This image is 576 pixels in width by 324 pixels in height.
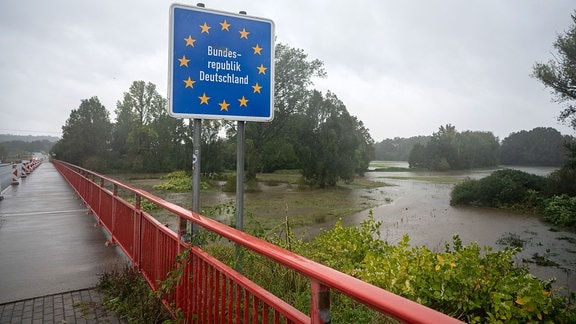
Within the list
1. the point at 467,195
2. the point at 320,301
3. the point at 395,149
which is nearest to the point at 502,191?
the point at 467,195

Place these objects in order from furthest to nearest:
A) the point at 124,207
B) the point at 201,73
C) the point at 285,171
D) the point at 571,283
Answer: the point at 285,171 → the point at 571,283 → the point at 124,207 → the point at 201,73

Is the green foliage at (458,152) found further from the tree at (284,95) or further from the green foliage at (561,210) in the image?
the green foliage at (561,210)

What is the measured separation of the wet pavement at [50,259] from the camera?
357 centimetres

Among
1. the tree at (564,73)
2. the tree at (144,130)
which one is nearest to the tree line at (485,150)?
the tree at (564,73)

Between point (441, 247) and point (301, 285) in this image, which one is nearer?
point (301, 285)

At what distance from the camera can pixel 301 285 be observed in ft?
12.5

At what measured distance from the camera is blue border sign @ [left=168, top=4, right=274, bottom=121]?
290 cm

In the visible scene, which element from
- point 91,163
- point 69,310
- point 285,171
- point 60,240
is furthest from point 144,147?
point 69,310

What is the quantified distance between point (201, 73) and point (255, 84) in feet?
1.61

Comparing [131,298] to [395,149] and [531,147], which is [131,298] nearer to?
[531,147]

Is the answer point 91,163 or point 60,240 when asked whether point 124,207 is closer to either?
point 60,240

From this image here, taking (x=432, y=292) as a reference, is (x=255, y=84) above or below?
above

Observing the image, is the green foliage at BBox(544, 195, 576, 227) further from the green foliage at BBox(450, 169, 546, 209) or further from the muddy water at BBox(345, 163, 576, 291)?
the green foliage at BBox(450, 169, 546, 209)

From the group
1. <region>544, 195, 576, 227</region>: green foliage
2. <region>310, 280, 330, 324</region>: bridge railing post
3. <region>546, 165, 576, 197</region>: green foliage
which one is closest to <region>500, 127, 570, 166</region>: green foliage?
<region>546, 165, 576, 197</region>: green foliage
